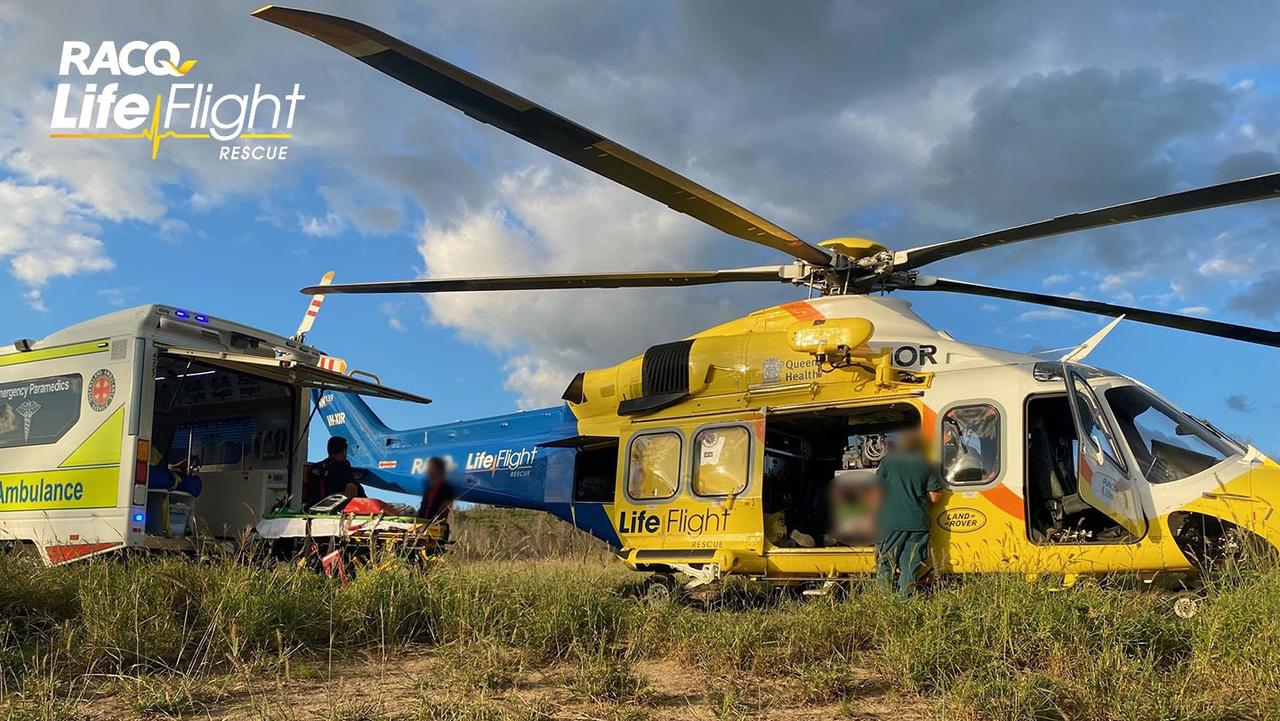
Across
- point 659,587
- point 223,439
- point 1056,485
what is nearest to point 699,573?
point 659,587

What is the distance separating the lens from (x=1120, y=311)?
8.86 meters

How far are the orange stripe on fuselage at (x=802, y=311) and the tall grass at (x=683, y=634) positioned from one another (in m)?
3.15

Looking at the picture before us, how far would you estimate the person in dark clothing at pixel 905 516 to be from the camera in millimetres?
7066

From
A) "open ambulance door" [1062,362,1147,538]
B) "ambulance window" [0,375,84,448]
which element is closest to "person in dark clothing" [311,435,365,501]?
"ambulance window" [0,375,84,448]

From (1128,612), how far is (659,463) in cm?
445

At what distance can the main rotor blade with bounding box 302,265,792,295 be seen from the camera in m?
9.27

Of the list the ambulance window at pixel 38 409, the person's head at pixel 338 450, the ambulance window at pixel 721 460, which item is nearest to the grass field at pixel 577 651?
the ambulance window at pixel 721 460

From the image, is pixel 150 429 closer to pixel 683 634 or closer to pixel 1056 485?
pixel 683 634

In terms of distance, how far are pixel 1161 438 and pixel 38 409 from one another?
10.3 m

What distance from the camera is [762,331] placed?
8.89 metres

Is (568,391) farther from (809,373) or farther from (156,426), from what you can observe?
(156,426)

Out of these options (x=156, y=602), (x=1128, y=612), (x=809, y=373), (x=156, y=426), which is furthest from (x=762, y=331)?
(x=156, y=426)

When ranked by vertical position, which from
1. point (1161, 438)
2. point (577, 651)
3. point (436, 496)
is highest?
point (1161, 438)

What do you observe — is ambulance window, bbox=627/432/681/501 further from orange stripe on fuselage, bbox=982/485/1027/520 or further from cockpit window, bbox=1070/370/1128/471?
cockpit window, bbox=1070/370/1128/471
